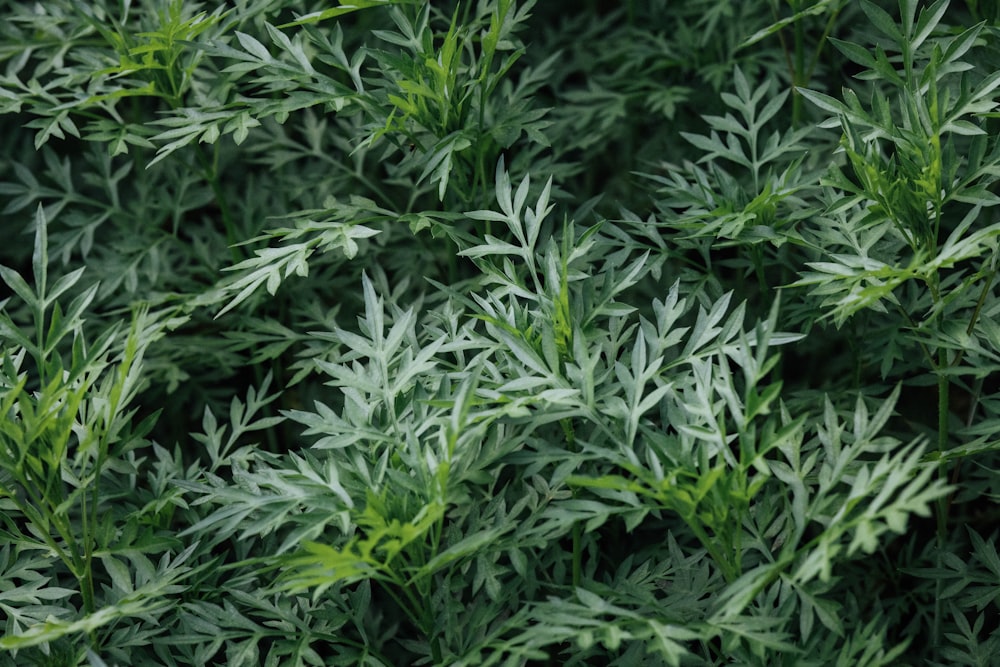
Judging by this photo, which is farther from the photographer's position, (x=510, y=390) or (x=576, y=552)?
(x=576, y=552)

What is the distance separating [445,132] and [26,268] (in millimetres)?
1446

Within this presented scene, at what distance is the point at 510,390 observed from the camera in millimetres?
1304

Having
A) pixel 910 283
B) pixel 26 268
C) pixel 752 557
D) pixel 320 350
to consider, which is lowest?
pixel 26 268

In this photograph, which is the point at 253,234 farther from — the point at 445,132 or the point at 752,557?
the point at 752,557

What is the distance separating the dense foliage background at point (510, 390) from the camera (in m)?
1.25

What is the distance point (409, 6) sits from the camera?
1.94 meters

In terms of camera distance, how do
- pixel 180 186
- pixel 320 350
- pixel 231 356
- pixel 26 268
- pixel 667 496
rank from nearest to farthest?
pixel 667 496 → pixel 320 350 → pixel 231 356 → pixel 180 186 → pixel 26 268

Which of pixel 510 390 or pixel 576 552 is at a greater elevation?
pixel 510 390

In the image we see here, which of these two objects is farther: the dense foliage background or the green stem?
the green stem

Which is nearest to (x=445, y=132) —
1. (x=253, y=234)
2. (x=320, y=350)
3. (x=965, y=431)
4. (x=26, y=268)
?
(x=320, y=350)

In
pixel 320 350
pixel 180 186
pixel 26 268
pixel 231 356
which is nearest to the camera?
pixel 320 350

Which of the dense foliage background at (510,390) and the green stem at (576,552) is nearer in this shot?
the dense foliage background at (510,390)

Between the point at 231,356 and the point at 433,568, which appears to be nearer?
the point at 433,568

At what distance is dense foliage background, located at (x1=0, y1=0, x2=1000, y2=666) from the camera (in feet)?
4.09
